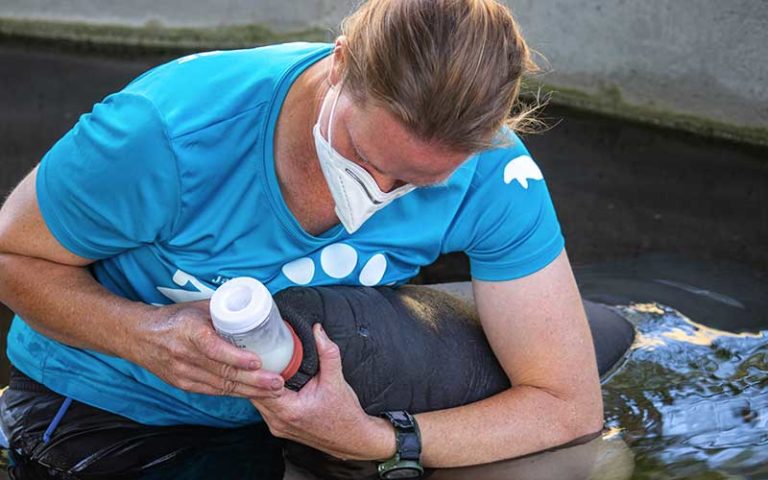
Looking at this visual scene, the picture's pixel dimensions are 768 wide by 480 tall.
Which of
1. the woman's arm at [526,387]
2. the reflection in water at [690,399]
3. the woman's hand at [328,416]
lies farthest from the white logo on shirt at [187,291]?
the reflection in water at [690,399]

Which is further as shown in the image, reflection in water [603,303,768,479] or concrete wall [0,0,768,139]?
concrete wall [0,0,768,139]

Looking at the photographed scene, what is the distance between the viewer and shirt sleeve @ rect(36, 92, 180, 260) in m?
1.49

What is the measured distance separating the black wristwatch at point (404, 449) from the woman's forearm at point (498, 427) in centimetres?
2

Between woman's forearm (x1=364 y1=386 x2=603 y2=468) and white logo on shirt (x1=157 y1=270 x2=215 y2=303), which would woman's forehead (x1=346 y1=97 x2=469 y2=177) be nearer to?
white logo on shirt (x1=157 y1=270 x2=215 y2=303)

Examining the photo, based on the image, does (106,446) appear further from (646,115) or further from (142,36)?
(142,36)

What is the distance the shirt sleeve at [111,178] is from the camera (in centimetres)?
149

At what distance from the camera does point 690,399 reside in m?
2.13

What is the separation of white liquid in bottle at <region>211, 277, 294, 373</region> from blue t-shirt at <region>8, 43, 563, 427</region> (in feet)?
0.86

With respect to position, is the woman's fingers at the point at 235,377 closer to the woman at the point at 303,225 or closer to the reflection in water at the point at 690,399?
the woman at the point at 303,225

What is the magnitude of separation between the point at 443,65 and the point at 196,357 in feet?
1.85

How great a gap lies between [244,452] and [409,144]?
83 centimetres

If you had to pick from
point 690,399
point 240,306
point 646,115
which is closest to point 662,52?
point 646,115

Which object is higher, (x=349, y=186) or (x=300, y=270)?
(x=349, y=186)

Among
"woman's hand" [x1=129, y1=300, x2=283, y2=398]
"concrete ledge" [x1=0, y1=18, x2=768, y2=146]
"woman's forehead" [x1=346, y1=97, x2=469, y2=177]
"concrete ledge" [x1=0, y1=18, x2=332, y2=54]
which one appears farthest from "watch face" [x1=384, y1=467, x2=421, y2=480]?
"concrete ledge" [x1=0, y1=18, x2=332, y2=54]
